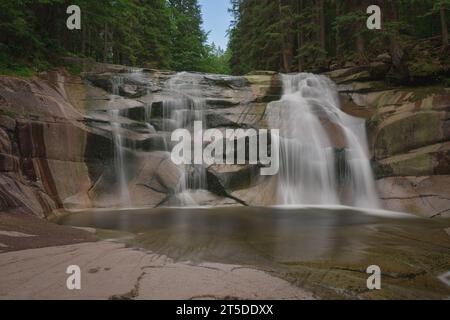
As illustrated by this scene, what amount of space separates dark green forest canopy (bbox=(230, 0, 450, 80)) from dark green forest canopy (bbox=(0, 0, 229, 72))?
566 cm

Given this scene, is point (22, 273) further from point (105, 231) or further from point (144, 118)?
point (144, 118)

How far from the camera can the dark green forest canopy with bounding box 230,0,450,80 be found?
14.2 metres

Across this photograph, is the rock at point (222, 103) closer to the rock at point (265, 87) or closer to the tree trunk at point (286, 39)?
the rock at point (265, 87)

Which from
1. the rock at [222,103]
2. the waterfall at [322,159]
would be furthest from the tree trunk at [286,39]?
the waterfall at [322,159]

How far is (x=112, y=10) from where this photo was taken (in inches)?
600

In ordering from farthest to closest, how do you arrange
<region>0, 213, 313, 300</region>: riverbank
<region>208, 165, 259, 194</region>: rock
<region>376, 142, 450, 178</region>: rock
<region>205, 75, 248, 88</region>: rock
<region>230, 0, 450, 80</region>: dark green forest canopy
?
<region>205, 75, 248, 88</region>: rock, <region>230, 0, 450, 80</region>: dark green forest canopy, <region>208, 165, 259, 194</region>: rock, <region>376, 142, 450, 178</region>: rock, <region>0, 213, 313, 300</region>: riverbank

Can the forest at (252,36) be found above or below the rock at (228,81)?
above

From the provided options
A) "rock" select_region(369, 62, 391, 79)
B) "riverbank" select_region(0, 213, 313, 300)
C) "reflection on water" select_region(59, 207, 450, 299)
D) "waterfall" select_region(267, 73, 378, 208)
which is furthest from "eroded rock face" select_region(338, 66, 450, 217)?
"riverbank" select_region(0, 213, 313, 300)

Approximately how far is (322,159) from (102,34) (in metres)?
19.1

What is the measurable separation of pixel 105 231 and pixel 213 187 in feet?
19.9

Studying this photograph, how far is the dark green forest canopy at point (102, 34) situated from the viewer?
12.8 meters

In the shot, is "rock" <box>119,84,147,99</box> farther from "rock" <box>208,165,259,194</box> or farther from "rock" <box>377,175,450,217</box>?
"rock" <box>377,175,450,217</box>

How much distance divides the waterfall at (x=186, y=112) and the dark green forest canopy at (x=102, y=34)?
4.66 m
